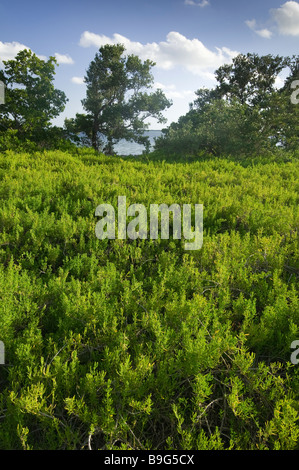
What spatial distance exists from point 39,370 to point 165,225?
3.38 meters

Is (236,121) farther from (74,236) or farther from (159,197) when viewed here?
(74,236)

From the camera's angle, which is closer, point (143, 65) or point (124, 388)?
point (124, 388)

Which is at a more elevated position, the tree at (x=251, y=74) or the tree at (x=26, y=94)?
the tree at (x=251, y=74)

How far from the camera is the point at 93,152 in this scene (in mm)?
14125

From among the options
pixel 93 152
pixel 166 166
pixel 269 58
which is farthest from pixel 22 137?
pixel 269 58

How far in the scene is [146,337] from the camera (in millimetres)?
3184

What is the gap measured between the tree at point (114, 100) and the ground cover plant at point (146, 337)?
17.6 metres
